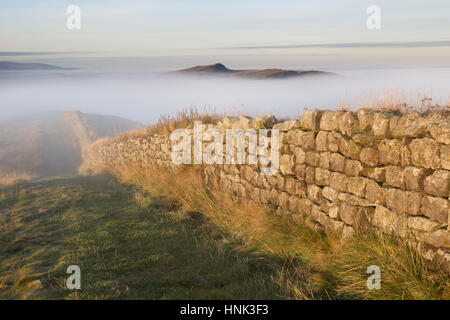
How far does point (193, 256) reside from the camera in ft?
17.9

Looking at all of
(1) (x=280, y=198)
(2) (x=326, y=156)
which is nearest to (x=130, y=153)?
(1) (x=280, y=198)

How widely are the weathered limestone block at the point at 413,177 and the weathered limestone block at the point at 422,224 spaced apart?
32 cm

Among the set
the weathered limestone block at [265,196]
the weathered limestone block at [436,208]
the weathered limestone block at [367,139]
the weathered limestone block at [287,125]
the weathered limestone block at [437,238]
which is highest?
the weathered limestone block at [287,125]

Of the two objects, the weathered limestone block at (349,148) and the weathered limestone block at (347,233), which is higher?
the weathered limestone block at (349,148)

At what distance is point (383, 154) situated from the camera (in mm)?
4367

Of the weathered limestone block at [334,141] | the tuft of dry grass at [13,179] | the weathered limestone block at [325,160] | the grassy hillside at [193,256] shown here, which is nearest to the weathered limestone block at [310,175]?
the weathered limestone block at [325,160]

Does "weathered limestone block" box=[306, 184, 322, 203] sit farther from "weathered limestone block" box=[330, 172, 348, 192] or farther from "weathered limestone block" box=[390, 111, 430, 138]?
"weathered limestone block" box=[390, 111, 430, 138]

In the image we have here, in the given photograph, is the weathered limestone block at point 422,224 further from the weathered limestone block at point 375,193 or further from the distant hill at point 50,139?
the distant hill at point 50,139

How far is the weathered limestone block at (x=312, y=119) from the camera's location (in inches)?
218

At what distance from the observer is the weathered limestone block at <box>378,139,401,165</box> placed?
4193mm

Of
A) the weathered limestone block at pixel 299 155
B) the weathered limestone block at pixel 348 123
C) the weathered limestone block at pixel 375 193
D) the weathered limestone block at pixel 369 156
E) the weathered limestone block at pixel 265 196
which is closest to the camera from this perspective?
the weathered limestone block at pixel 375 193
